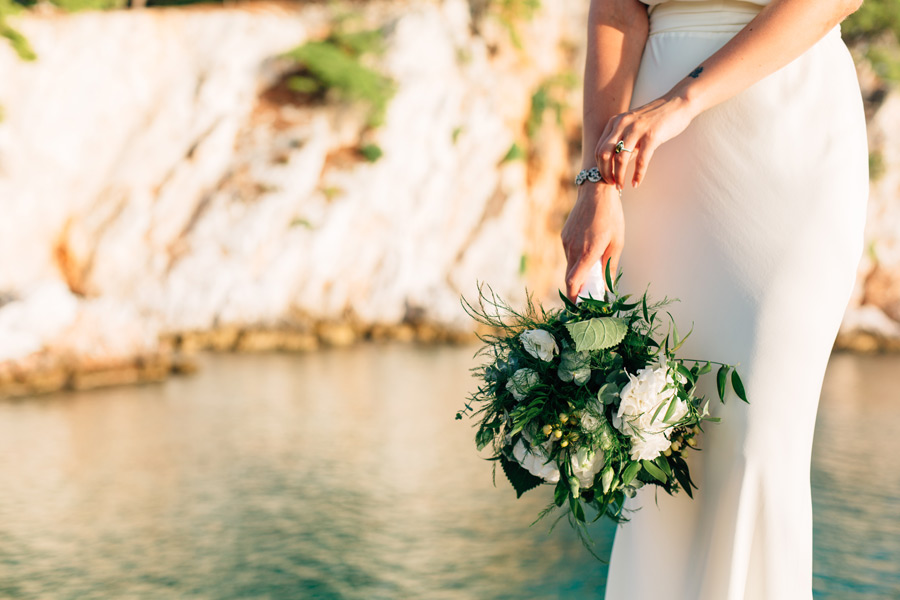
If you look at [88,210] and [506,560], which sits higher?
[88,210]

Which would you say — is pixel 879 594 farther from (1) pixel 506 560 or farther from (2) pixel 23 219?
(2) pixel 23 219

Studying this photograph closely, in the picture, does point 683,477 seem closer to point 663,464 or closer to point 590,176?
point 663,464

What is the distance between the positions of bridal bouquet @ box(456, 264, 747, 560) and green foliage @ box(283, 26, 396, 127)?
14501 millimetres

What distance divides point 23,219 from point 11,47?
9.57ft

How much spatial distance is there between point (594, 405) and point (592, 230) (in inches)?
13.7

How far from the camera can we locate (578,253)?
1511 mm

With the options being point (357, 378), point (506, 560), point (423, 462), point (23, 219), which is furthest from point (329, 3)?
point (506, 560)

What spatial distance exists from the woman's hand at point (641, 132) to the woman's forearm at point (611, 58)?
0.18 metres

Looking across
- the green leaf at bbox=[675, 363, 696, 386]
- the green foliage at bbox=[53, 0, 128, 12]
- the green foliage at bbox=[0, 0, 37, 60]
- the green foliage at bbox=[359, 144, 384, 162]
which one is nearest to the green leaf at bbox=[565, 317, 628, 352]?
the green leaf at bbox=[675, 363, 696, 386]

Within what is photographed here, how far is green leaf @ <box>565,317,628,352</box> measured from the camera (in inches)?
52.7

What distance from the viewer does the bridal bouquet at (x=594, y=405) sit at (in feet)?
4.37

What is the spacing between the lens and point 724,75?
1.42m

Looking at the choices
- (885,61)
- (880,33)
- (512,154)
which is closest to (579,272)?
(512,154)

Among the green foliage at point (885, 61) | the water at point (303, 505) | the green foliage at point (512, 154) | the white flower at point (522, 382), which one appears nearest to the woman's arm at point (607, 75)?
the white flower at point (522, 382)
